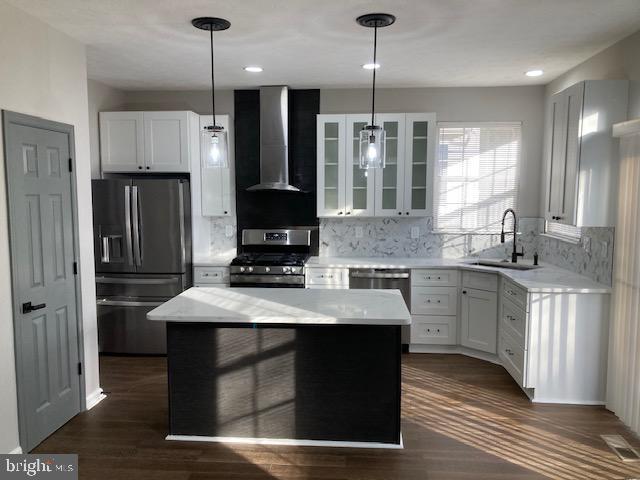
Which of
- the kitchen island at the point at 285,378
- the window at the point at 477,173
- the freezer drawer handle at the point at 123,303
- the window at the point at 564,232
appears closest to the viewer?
the kitchen island at the point at 285,378

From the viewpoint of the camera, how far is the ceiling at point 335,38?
2.87 metres

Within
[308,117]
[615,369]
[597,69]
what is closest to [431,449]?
[615,369]

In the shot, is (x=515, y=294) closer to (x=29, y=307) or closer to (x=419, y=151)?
(x=419, y=151)

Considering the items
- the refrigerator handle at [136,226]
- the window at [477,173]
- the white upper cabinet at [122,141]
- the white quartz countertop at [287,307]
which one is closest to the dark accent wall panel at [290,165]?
the white upper cabinet at [122,141]

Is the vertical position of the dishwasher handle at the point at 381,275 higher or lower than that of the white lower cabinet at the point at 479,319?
higher

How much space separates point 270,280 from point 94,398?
6.13 feet

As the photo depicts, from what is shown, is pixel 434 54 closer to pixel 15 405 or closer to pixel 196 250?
pixel 196 250

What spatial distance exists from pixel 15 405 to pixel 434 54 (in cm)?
384

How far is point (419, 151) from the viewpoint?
4988mm

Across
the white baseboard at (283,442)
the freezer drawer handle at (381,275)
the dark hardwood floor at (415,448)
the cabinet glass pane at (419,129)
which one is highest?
the cabinet glass pane at (419,129)

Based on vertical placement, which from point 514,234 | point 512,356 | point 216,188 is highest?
point 216,188

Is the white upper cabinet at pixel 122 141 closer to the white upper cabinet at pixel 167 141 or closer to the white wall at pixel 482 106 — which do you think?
the white upper cabinet at pixel 167 141

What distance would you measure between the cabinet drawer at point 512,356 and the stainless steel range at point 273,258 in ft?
6.45

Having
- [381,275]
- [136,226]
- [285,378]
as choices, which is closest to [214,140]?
[285,378]
